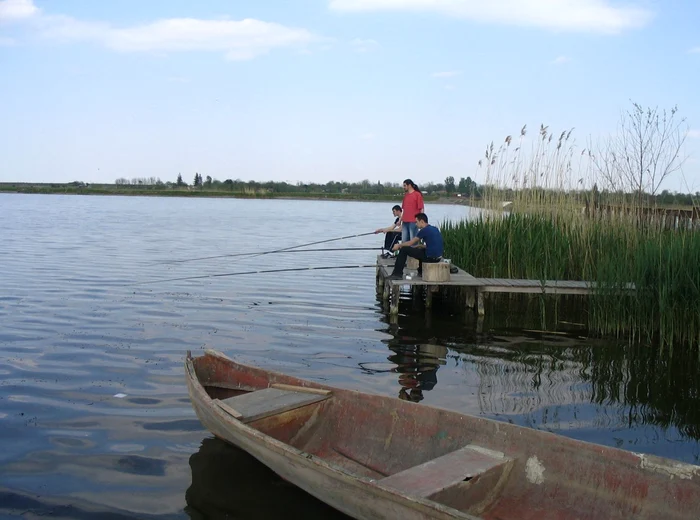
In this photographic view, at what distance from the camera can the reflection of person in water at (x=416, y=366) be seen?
7359mm

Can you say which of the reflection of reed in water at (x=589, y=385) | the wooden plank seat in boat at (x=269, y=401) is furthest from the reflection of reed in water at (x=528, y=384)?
the wooden plank seat in boat at (x=269, y=401)

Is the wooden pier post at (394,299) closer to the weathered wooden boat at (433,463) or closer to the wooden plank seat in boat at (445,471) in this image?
the weathered wooden boat at (433,463)

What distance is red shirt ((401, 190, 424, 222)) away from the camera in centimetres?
1299

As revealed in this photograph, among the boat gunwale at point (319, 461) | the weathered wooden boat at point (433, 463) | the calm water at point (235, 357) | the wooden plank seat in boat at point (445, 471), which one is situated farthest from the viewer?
the calm water at point (235, 357)

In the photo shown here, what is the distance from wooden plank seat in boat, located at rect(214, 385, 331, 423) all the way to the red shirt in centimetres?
765

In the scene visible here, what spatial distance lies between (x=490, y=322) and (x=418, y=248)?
1.74 metres

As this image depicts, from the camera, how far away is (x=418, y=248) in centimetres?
1186

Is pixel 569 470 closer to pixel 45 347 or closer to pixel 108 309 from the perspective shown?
pixel 45 347

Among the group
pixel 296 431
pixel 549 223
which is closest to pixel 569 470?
pixel 296 431

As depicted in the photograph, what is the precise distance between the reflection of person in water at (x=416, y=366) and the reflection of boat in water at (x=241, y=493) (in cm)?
204

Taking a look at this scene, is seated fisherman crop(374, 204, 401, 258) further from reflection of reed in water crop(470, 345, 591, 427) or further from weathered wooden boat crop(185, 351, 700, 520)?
weathered wooden boat crop(185, 351, 700, 520)

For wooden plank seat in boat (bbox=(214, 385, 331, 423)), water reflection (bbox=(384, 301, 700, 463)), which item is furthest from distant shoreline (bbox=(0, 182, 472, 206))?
wooden plank seat in boat (bbox=(214, 385, 331, 423))

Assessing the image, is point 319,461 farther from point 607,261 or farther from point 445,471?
point 607,261

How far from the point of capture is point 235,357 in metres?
8.55
